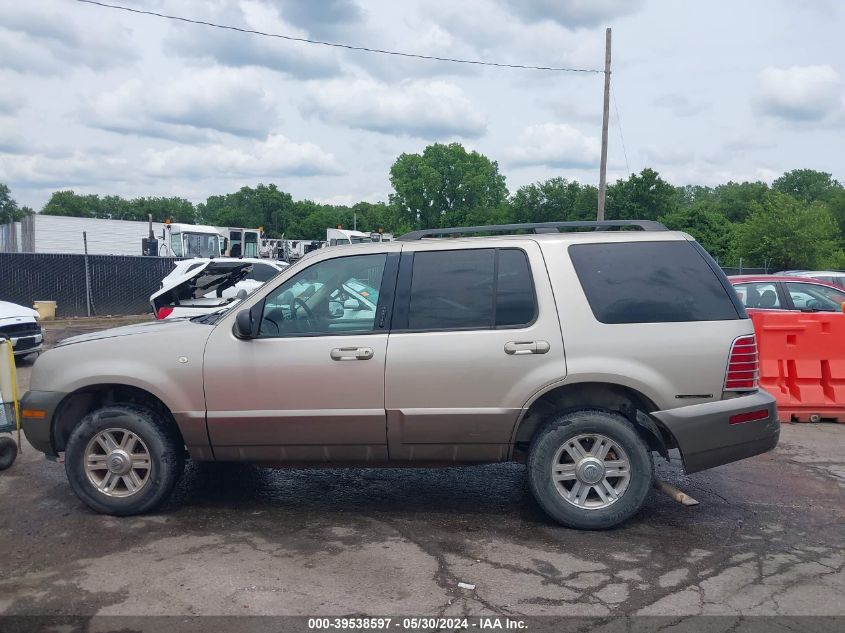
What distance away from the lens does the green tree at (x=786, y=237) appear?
3416cm

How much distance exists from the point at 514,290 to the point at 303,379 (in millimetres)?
1496

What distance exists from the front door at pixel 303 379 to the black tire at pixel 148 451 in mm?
347

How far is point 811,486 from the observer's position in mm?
6102

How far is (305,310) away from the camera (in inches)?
206

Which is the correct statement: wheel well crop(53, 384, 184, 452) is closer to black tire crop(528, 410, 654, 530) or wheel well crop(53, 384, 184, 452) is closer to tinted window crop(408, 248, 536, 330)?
tinted window crop(408, 248, 536, 330)

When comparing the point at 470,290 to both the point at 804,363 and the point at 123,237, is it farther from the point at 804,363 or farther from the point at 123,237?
the point at 123,237

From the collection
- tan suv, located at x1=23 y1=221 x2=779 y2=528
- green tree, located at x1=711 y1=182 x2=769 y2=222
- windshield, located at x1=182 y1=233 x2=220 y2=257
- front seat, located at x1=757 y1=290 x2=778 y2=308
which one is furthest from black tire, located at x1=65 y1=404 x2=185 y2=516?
green tree, located at x1=711 y1=182 x2=769 y2=222

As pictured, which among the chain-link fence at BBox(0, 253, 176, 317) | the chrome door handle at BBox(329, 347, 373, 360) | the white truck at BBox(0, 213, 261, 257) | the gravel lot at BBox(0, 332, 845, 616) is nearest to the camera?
the gravel lot at BBox(0, 332, 845, 616)

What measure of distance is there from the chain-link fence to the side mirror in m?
17.7

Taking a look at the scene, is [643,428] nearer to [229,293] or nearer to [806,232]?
[229,293]

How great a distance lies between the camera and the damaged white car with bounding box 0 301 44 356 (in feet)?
38.8

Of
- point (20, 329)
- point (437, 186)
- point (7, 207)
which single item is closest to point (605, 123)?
point (20, 329)

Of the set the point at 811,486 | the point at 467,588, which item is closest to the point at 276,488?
the point at 467,588

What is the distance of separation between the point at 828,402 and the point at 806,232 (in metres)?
28.6
